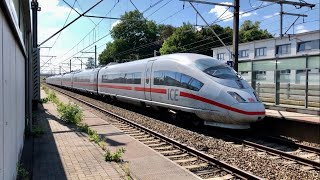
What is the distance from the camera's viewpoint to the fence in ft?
40.5

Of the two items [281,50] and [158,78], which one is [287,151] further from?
[281,50]

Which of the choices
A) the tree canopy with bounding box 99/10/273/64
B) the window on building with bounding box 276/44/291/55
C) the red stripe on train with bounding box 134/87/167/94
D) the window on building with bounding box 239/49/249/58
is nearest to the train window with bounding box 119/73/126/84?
the red stripe on train with bounding box 134/87/167/94

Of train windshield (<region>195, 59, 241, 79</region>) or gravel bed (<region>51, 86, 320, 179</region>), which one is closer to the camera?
gravel bed (<region>51, 86, 320, 179</region>)

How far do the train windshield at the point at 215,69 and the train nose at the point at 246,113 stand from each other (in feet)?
4.36

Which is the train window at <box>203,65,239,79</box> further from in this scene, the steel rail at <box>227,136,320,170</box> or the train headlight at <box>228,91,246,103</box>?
the steel rail at <box>227,136,320,170</box>

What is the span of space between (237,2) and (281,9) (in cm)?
507

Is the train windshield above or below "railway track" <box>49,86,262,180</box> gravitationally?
above

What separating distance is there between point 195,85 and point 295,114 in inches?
163

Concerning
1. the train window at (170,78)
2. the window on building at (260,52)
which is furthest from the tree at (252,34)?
the train window at (170,78)

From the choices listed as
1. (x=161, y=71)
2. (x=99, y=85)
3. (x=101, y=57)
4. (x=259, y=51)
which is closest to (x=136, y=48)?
(x=101, y=57)

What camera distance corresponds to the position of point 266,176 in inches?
267

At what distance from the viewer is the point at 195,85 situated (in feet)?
38.6

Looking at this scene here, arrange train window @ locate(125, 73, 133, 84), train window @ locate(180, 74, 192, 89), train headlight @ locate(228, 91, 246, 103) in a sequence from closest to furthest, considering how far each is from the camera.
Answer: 1. train headlight @ locate(228, 91, 246, 103)
2. train window @ locate(180, 74, 192, 89)
3. train window @ locate(125, 73, 133, 84)

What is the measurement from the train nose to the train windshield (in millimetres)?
1328
